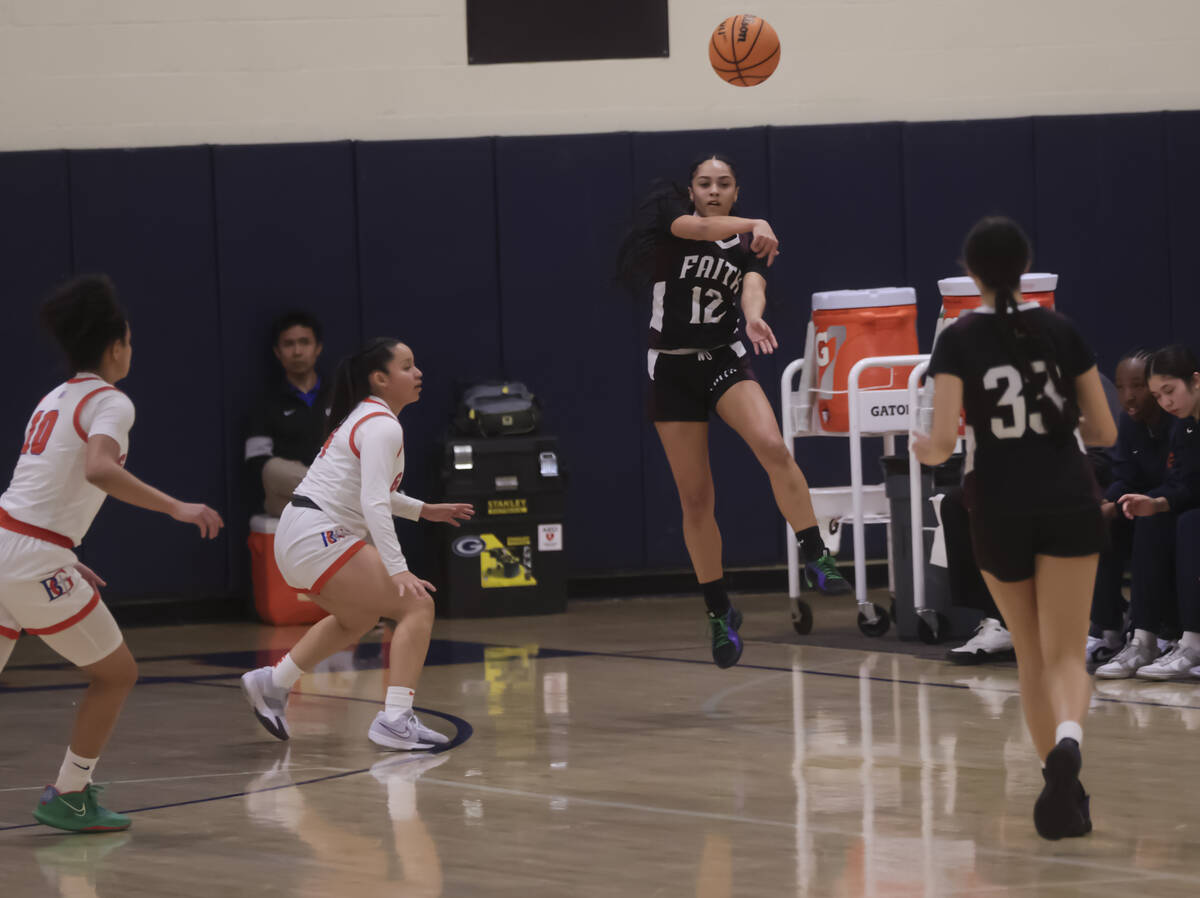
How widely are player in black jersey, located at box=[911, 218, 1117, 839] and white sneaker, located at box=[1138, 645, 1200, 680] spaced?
252 centimetres

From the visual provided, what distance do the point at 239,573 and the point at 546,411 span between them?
78.9 inches

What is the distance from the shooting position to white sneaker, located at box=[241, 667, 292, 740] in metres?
6.00

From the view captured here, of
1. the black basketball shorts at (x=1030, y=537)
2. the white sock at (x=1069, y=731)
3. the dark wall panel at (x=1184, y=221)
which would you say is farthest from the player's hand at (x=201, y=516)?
the dark wall panel at (x=1184, y=221)

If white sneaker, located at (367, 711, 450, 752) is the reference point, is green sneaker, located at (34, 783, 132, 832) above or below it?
above

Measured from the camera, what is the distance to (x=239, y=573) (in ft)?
33.0

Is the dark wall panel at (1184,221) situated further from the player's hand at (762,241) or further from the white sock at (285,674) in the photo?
the white sock at (285,674)

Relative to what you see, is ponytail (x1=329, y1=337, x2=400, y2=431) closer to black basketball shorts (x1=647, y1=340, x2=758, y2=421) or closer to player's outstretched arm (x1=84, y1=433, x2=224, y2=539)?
black basketball shorts (x1=647, y1=340, x2=758, y2=421)

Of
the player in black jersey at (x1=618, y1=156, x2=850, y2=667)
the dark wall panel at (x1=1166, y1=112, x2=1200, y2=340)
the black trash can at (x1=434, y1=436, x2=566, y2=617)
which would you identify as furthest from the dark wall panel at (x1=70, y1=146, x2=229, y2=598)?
the dark wall panel at (x1=1166, y1=112, x2=1200, y2=340)

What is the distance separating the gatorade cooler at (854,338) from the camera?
337 inches

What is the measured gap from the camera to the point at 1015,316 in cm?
434

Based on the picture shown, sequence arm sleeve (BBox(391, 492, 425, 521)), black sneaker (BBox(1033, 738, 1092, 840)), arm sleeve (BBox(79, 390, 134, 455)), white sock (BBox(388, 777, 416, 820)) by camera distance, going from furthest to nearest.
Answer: arm sleeve (BBox(391, 492, 425, 521)) → white sock (BBox(388, 777, 416, 820)) → arm sleeve (BBox(79, 390, 134, 455)) → black sneaker (BBox(1033, 738, 1092, 840))

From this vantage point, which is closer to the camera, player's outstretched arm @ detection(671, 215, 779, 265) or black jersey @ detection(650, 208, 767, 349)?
player's outstretched arm @ detection(671, 215, 779, 265)

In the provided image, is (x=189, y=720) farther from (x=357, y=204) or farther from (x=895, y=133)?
(x=895, y=133)

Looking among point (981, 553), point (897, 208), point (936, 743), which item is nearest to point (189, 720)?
point (936, 743)
